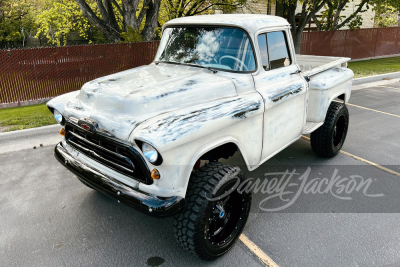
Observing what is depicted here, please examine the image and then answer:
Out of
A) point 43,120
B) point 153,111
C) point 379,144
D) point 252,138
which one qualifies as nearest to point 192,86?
point 153,111

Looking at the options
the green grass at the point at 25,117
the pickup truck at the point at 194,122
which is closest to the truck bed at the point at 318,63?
the pickup truck at the point at 194,122

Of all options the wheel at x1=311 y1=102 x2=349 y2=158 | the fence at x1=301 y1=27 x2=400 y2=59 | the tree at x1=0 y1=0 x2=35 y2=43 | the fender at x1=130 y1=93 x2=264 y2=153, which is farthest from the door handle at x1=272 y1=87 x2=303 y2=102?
the tree at x1=0 y1=0 x2=35 y2=43

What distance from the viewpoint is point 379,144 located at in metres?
5.59

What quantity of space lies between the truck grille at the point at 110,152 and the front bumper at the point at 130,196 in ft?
0.34

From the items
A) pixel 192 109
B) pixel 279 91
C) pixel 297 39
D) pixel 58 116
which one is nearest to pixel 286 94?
pixel 279 91

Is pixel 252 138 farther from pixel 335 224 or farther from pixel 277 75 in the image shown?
pixel 335 224

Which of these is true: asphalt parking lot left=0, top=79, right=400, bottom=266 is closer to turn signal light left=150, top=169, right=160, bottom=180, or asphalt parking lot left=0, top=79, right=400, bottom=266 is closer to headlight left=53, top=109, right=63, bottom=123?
turn signal light left=150, top=169, right=160, bottom=180

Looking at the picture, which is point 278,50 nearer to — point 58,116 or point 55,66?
point 58,116

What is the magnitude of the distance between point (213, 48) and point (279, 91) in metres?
0.87

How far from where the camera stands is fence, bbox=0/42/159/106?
8.29 m

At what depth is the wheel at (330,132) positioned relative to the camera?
4.66 m

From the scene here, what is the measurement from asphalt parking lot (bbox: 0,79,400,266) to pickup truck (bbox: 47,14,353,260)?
0.47 meters

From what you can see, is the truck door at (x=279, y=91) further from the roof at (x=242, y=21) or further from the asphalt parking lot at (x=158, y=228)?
the asphalt parking lot at (x=158, y=228)

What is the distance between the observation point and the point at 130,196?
2.61m
